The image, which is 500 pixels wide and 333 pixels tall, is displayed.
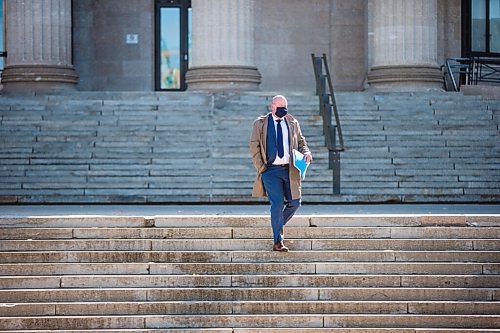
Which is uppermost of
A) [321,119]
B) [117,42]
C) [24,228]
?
[117,42]

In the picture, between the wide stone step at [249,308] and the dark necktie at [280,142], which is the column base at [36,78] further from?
the wide stone step at [249,308]

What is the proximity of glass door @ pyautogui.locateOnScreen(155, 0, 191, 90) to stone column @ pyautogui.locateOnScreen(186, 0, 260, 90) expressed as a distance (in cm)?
429

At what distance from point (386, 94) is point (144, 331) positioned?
12.5 m

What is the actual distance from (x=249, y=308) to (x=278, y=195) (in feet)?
4.44

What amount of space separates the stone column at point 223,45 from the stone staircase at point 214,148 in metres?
1.52

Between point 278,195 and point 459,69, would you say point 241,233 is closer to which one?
point 278,195

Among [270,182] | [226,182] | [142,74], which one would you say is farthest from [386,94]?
[270,182]

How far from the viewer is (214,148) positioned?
19797 millimetres

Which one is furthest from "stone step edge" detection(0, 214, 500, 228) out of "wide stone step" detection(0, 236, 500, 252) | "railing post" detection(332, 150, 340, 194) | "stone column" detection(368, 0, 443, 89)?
"stone column" detection(368, 0, 443, 89)

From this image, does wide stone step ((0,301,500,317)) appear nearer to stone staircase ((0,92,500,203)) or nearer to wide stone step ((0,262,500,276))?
wide stone step ((0,262,500,276))

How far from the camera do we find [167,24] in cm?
2836

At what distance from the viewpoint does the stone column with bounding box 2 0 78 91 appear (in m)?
23.8

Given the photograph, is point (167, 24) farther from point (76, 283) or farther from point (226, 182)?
point (76, 283)

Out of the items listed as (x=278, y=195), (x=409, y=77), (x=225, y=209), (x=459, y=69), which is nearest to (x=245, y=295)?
(x=278, y=195)
